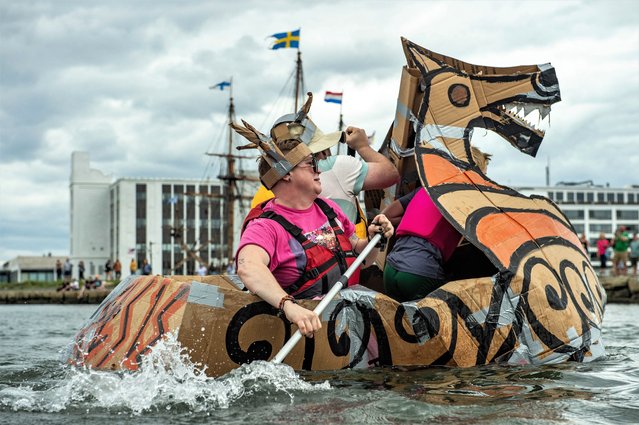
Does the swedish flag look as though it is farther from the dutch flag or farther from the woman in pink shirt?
the woman in pink shirt

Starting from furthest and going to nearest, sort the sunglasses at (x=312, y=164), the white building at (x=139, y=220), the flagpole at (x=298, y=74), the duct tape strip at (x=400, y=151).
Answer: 1. the white building at (x=139, y=220)
2. the flagpole at (x=298, y=74)
3. the duct tape strip at (x=400, y=151)
4. the sunglasses at (x=312, y=164)

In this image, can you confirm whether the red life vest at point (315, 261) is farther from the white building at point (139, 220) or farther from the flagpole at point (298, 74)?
the white building at point (139, 220)

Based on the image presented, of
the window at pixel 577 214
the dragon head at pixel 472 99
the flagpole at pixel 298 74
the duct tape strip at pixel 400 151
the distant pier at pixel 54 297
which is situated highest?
the flagpole at pixel 298 74

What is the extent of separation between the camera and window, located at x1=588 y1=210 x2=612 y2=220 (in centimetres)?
10988

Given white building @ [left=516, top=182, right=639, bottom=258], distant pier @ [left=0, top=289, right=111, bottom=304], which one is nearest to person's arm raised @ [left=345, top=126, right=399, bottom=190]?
distant pier @ [left=0, top=289, right=111, bottom=304]

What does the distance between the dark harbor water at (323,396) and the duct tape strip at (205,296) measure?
11.2 inches

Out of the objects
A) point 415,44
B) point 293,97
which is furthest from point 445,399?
point 293,97

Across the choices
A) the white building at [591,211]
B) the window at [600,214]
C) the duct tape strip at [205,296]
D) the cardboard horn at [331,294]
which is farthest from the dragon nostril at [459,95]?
the window at [600,214]

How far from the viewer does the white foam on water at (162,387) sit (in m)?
4.21

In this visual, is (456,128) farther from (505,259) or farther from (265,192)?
(265,192)

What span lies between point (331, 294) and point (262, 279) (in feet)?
1.43

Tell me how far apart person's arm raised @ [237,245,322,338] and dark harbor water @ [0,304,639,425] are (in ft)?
1.18

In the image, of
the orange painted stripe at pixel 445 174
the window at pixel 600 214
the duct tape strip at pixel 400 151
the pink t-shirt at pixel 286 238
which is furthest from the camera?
the window at pixel 600 214

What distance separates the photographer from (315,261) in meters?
5.19
